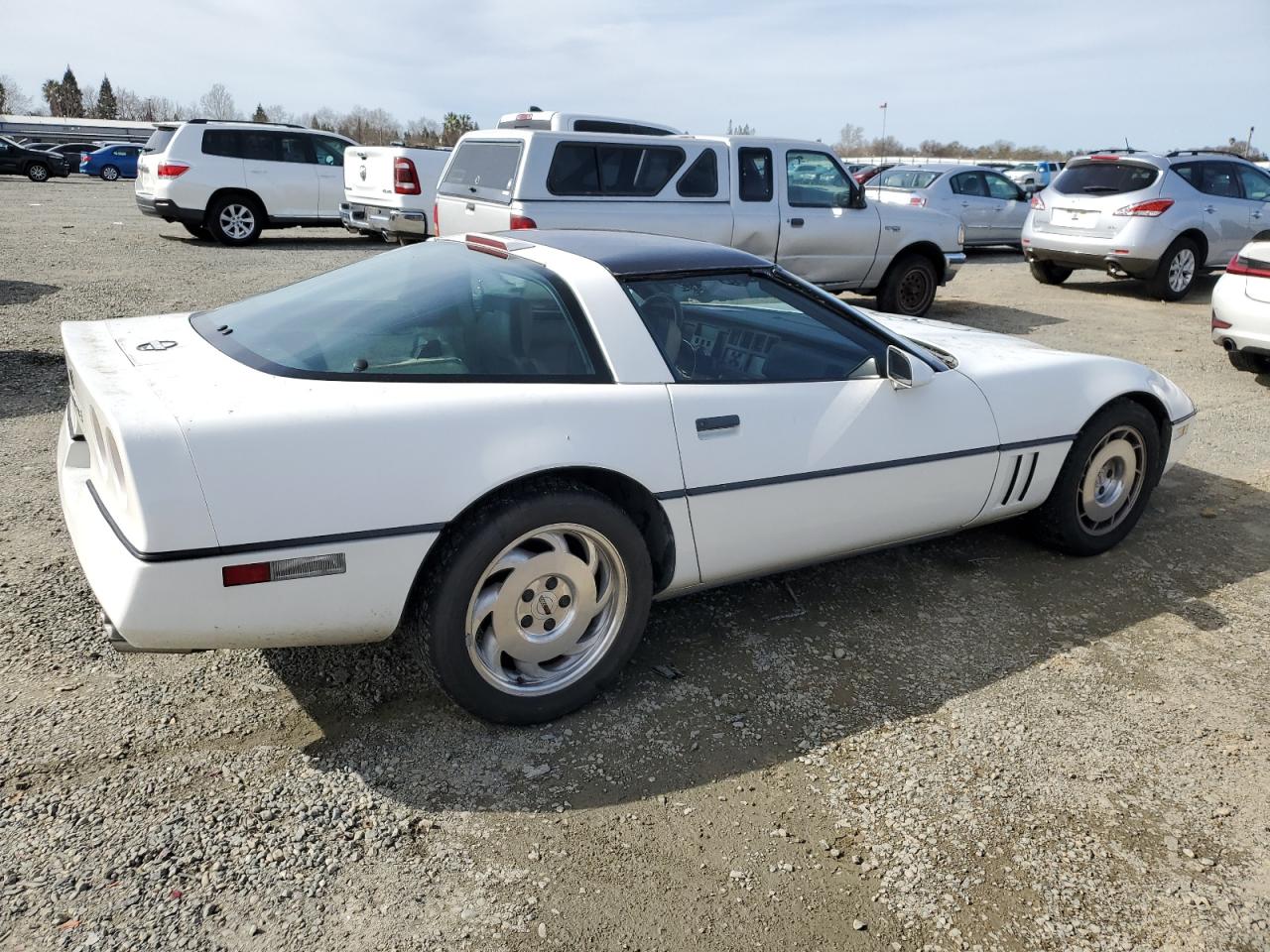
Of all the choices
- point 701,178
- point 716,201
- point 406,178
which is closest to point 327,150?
point 406,178

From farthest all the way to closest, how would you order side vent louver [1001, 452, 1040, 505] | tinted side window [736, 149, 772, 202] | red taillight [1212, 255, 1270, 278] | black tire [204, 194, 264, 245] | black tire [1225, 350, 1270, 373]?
black tire [204, 194, 264, 245] < tinted side window [736, 149, 772, 202] < black tire [1225, 350, 1270, 373] < red taillight [1212, 255, 1270, 278] < side vent louver [1001, 452, 1040, 505]

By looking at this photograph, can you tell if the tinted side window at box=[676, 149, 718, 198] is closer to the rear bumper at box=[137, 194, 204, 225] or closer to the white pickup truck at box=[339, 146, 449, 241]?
the white pickup truck at box=[339, 146, 449, 241]

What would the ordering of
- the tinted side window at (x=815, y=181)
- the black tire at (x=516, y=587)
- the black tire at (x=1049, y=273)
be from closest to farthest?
the black tire at (x=516, y=587), the tinted side window at (x=815, y=181), the black tire at (x=1049, y=273)

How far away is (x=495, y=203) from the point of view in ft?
26.5

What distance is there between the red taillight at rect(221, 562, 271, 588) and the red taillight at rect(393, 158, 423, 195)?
10688mm

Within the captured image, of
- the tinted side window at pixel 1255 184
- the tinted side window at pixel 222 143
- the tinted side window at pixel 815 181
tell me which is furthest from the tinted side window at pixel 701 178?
the tinted side window at pixel 222 143

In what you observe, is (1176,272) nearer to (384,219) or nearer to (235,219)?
(384,219)

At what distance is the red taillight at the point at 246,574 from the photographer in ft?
7.73

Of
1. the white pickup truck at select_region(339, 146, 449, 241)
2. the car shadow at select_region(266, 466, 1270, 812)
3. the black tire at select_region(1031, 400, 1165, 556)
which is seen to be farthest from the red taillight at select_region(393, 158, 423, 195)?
the black tire at select_region(1031, 400, 1165, 556)

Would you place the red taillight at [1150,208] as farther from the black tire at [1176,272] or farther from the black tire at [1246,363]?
the black tire at [1246,363]

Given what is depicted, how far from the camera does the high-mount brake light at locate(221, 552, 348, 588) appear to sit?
237cm

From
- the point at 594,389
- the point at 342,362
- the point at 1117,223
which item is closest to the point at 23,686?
the point at 342,362

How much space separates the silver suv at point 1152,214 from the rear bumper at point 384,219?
7642 mm

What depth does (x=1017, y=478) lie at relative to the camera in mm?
3832
